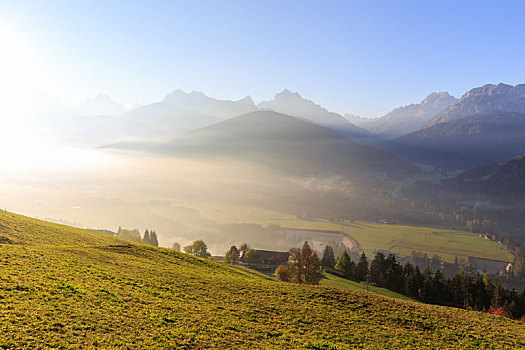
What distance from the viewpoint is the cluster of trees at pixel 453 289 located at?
65.6m

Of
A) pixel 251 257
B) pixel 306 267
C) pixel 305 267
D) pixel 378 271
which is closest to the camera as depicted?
pixel 306 267

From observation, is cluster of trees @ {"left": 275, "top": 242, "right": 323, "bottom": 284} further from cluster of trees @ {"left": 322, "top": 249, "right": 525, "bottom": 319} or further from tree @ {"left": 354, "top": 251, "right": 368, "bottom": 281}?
tree @ {"left": 354, "top": 251, "right": 368, "bottom": 281}

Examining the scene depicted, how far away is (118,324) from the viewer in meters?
20.1

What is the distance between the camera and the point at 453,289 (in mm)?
74750

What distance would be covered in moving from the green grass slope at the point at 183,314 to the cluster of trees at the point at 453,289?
42.8m

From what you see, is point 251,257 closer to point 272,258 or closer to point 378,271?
point 272,258

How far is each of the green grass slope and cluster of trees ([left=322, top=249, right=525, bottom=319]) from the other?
42833 mm

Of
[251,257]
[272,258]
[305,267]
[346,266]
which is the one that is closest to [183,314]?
[305,267]

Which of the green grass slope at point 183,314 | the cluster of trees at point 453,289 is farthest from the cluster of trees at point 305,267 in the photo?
the green grass slope at point 183,314

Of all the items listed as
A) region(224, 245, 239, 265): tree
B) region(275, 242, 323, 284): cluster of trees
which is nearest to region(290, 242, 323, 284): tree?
region(275, 242, 323, 284): cluster of trees

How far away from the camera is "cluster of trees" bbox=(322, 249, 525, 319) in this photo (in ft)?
215

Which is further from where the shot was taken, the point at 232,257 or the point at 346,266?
the point at 232,257

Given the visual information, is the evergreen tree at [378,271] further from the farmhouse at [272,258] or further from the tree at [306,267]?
the tree at [306,267]

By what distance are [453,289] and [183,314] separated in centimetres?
8320
